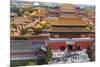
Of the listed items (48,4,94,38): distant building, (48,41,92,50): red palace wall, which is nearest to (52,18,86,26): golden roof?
(48,4,94,38): distant building

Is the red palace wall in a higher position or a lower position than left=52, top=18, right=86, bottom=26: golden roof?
lower

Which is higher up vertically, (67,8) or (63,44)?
(67,8)

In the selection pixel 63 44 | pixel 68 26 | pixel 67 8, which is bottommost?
pixel 63 44

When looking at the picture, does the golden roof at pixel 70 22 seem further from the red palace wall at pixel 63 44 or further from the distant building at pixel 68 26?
the red palace wall at pixel 63 44

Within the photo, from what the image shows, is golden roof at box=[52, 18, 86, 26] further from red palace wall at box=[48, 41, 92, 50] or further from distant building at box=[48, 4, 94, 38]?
red palace wall at box=[48, 41, 92, 50]

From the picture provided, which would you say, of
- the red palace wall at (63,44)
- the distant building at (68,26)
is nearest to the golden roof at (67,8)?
the distant building at (68,26)

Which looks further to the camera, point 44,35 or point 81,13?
point 81,13

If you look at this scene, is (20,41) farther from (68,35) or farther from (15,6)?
(68,35)

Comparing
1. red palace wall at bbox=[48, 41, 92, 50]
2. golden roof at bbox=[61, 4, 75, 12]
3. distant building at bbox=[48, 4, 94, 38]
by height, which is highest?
golden roof at bbox=[61, 4, 75, 12]

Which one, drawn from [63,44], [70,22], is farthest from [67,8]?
[63,44]

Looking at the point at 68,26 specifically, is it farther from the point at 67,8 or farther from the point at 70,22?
the point at 67,8
